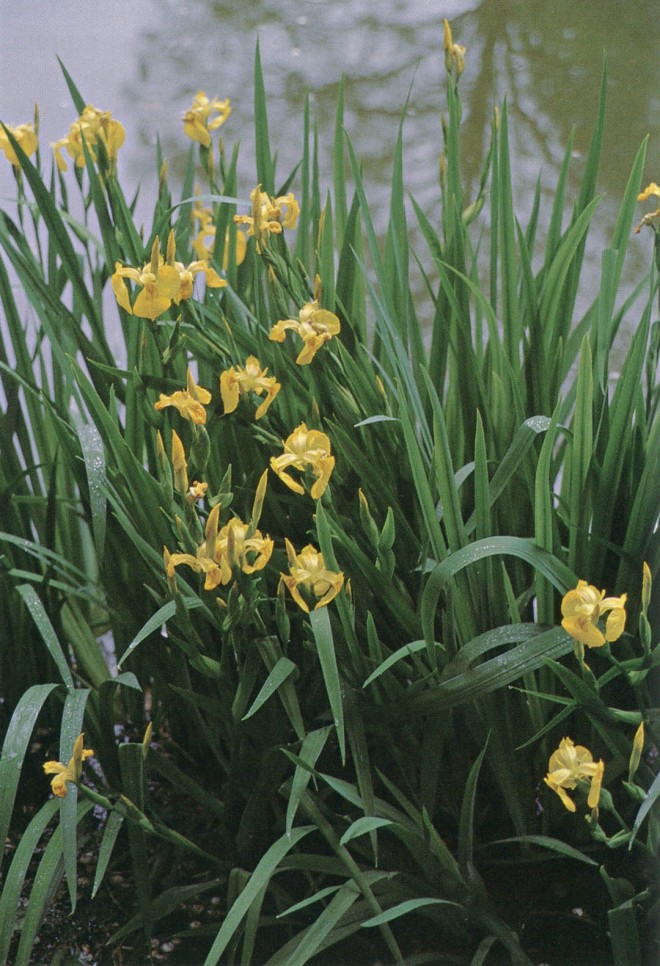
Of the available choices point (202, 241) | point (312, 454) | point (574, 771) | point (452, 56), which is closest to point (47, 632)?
point (312, 454)

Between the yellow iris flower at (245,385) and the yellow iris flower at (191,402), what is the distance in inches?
1.2

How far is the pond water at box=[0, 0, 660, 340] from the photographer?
8.86 ft

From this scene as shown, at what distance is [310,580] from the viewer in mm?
766

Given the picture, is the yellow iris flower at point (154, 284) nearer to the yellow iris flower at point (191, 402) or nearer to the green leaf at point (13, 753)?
the yellow iris flower at point (191, 402)

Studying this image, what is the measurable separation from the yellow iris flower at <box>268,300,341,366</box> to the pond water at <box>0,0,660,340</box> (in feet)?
5.51

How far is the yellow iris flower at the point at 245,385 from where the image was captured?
834 millimetres

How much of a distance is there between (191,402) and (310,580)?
0.17 m

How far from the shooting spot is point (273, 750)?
0.89m

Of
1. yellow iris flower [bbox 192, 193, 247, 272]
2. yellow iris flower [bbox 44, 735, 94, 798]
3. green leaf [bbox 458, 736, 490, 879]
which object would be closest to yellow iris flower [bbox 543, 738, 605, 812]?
green leaf [bbox 458, 736, 490, 879]

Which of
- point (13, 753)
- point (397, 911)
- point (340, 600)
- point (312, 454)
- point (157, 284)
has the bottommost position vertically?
point (397, 911)

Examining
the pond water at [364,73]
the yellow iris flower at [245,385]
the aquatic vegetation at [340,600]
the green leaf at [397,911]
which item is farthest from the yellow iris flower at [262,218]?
the pond water at [364,73]

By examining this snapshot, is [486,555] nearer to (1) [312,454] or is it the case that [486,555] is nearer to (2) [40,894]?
(1) [312,454]

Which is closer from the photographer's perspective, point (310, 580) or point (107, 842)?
point (310, 580)

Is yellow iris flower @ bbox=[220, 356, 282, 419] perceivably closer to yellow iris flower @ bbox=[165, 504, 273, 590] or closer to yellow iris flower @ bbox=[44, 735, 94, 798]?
yellow iris flower @ bbox=[165, 504, 273, 590]
